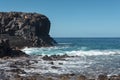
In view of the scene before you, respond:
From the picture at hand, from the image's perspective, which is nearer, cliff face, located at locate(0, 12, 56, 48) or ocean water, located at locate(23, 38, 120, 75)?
ocean water, located at locate(23, 38, 120, 75)

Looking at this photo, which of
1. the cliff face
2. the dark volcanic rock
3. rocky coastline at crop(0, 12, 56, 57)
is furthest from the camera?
the cliff face

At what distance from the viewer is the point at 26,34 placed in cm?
10100

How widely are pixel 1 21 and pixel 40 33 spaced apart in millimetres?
12794

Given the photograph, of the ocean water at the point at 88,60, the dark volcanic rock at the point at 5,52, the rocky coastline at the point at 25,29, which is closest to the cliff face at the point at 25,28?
the rocky coastline at the point at 25,29

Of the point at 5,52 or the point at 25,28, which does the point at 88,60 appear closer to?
the point at 5,52

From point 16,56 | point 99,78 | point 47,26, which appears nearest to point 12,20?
point 47,26

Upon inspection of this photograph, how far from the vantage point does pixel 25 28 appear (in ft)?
337

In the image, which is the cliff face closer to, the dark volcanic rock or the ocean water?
the ocean water

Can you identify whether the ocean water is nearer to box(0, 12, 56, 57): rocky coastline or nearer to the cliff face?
box(0, 12, 56, 57): rocky coastline

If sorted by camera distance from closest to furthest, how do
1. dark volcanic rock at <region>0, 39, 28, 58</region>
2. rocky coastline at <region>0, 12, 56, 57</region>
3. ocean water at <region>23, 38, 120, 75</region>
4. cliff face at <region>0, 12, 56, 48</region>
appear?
ocean water at <region>23, 38, 120, 75</region> → dark volcanic rock at <region>0, 39, 28, 58</region> → rocky coastline at <region>0, 12, 56, 57</region> → cliff face at <region>0, 12, 56, 48</region>

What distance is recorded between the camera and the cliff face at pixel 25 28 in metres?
95.9

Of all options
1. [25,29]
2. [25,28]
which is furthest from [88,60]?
[25,28]

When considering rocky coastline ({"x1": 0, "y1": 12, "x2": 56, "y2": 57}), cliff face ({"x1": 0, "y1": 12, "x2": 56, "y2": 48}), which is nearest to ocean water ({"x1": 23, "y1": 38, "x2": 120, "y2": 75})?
rocky coastline ({"x1": 0, "y1": 12, "x2": 56, "y2": 57})

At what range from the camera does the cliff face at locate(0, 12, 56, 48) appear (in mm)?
95875
